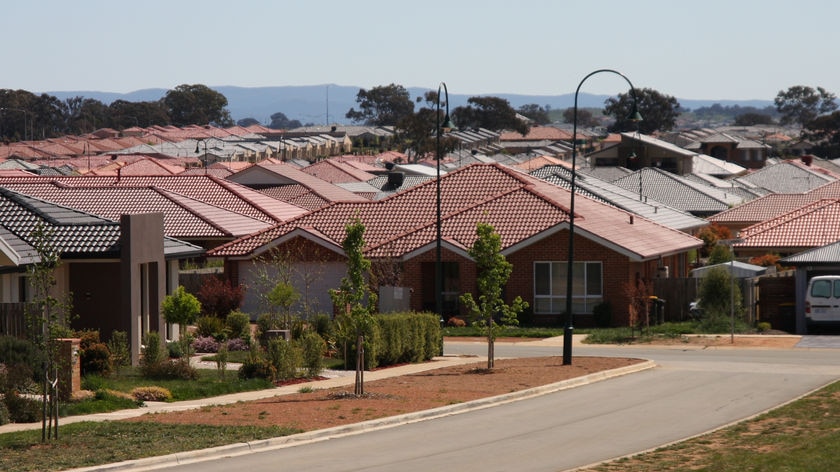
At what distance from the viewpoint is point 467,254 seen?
47250 mm

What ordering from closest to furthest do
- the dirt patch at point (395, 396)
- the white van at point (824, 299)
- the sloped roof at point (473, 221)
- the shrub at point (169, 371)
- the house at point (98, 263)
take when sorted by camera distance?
the dirt patch at point (395, 396) < the shrub at point (169, 371) < the house at point (98, 263) < the white van at point (824, 299) < the sloped roof at point (473, 221)

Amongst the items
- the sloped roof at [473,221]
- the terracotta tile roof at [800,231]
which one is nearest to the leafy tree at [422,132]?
the terracotta tile roof at [800,231]

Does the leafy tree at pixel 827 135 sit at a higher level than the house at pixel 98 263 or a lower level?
higher

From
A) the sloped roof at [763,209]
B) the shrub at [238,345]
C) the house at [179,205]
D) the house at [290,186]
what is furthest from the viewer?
the house at [290,186]

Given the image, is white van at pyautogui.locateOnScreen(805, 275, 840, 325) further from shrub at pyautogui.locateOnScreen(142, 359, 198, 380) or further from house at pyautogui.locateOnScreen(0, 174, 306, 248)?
shrub at pyautogui.locateOnScreen(142, 359, 198, 380)

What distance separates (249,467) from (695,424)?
26.9 feet

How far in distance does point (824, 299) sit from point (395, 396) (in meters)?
21.6

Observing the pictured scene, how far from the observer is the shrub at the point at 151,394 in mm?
24828

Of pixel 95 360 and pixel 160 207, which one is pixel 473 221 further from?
pixel 95 360

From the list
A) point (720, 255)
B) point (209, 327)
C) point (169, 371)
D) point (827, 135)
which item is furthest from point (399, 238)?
point (827, 135)

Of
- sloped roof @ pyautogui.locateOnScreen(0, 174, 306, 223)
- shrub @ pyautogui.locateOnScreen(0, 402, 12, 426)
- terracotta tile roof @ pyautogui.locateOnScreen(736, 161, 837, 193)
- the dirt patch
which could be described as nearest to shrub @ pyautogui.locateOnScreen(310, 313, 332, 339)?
the dirt patch

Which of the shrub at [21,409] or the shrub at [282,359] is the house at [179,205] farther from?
the shrub at [21,409]

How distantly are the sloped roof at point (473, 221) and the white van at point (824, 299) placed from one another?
5956 mm

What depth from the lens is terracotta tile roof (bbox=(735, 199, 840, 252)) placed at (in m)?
54.4
